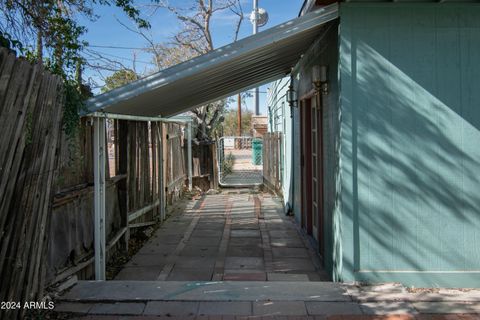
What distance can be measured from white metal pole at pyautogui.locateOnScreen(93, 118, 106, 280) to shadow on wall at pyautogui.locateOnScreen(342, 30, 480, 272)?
9.05 ft

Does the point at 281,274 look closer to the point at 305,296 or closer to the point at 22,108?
the point at 305,296

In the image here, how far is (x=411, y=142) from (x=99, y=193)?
135 inches

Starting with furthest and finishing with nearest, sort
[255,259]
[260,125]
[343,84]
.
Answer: [260,125] < [255,259] < [343,84]

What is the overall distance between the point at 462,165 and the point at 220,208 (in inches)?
289

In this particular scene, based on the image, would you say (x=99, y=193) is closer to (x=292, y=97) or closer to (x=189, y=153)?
(x=292, y=97)

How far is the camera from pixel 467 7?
4.54m

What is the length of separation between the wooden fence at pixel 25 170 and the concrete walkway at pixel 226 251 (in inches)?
85.1

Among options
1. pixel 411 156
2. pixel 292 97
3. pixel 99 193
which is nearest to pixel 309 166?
pixel 292 97

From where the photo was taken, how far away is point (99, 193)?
5.39 meters

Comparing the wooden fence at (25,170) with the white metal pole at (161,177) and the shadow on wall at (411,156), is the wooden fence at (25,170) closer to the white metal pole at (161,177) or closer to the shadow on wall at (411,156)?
the shadow on wall at (411,156)

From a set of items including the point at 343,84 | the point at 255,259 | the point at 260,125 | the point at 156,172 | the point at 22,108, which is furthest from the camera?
the point at 260,125

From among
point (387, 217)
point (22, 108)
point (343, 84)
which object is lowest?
point (387, 217)

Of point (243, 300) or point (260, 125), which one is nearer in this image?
point (243, 300)

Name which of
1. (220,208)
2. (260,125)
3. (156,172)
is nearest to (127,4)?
(156,172)
